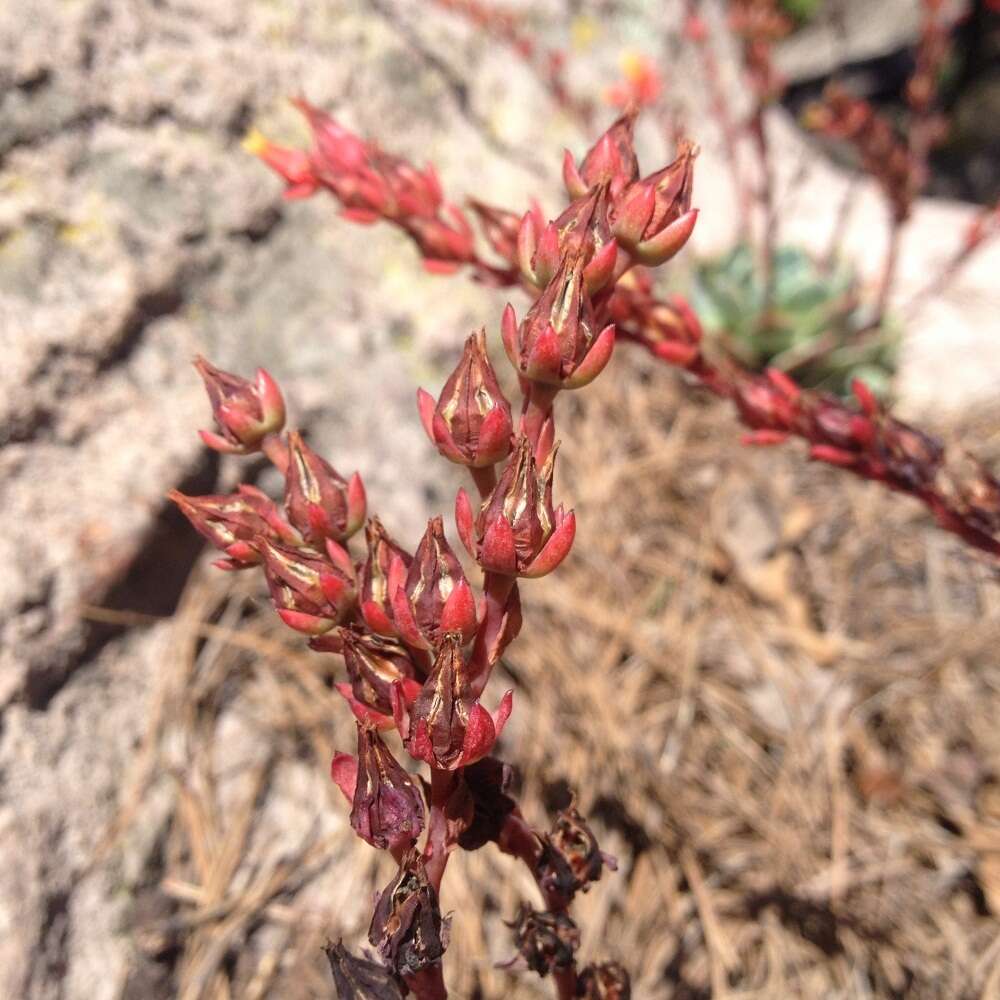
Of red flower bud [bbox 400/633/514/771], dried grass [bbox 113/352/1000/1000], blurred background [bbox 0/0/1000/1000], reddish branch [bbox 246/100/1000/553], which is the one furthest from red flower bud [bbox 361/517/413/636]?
dried grass [bbox 113/352/1000/1000]

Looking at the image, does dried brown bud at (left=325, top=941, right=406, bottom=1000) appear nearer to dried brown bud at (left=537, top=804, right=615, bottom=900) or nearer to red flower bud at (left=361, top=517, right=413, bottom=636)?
dried brown bud at (left=537, top=804, right=615, bottom=900)

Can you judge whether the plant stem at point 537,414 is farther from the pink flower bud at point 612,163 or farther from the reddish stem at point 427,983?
the reddish stem at point 427,983

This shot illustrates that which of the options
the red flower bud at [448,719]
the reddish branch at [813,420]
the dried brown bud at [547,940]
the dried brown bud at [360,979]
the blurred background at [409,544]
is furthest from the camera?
the blurred background at [409,544]

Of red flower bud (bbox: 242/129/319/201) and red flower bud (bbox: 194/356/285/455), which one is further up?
red flower bud (bbox: 242/129/319/201)

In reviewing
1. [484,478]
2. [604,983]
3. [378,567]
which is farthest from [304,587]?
[604,983]

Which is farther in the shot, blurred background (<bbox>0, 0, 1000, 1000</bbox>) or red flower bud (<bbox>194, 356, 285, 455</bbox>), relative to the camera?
blurred background (<bbox>0, 0, 1000, 1000</bbox>)

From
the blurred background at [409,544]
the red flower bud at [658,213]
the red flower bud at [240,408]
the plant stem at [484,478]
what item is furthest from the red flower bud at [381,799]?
the blurred background at [409,544]

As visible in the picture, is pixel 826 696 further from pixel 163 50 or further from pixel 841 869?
pixel 163 50
